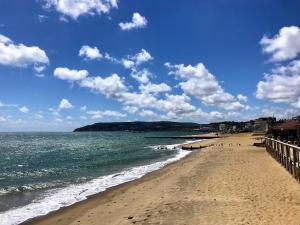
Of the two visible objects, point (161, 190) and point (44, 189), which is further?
point (44, 189)

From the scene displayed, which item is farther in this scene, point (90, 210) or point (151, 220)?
point (90, 210)

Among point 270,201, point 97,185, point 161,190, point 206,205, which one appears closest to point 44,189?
point 97,185

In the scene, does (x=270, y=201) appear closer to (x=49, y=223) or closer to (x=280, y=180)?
(x=280, y=180)

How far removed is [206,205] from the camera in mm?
13484

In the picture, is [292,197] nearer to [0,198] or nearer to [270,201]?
[270,201]

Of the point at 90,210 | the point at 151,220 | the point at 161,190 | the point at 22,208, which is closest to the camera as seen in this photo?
the point at 151,220

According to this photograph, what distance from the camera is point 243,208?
41.5 feet

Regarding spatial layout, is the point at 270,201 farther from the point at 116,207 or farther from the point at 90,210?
the point at 90,210

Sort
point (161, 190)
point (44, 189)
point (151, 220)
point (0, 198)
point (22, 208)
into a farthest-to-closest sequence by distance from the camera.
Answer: point (44, 189) < point (0, 198) < point (161, 190) < point (22, 208) < point (151, 220)

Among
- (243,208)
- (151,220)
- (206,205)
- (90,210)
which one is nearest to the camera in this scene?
(151,220)

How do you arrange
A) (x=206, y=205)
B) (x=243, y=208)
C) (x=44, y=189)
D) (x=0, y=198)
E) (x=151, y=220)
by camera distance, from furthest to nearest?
(x=44, y=189), (x=0, y=198), (x=206, y=205), (x=243, y=208), (x=151, y=220)

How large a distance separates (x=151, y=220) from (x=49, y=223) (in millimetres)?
4013

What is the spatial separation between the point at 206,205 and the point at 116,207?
12.1 feet

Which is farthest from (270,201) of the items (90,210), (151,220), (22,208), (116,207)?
(22,208)
